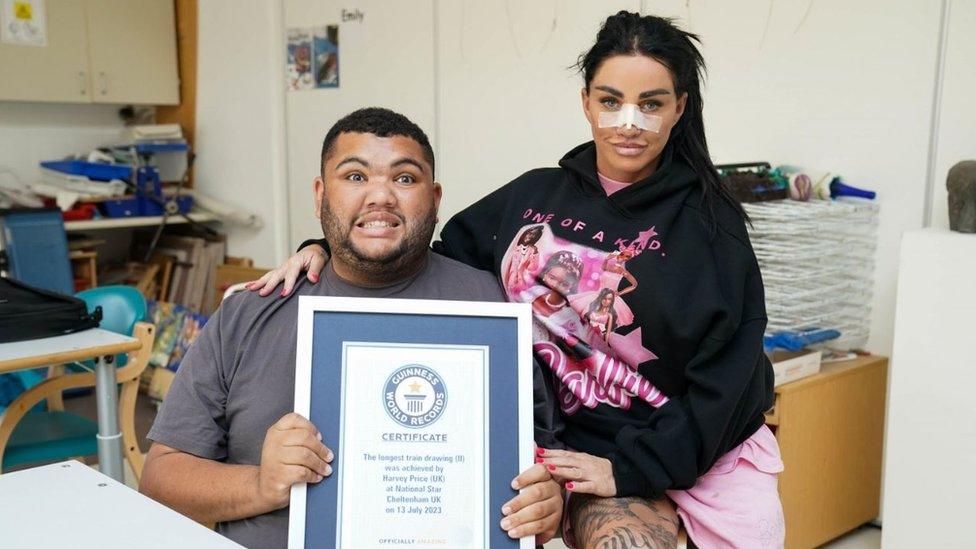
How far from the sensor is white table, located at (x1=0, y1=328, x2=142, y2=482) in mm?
2629

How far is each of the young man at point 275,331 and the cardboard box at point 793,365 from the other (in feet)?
4.40

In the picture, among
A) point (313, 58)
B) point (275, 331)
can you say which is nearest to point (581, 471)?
point (275, 331)

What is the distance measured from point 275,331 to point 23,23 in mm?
4398

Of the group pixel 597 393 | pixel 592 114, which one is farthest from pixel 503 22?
pixel 597 393

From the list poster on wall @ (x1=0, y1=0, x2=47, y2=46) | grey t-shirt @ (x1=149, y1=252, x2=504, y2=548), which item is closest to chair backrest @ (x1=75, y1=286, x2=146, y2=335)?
grey t-shirt @ (x1=149, y1=252, x2=504, y2=548)

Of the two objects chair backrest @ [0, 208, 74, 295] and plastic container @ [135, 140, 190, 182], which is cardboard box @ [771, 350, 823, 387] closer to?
chair backrest @ [0, 208, 74, 295]

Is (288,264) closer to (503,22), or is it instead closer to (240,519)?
(240,519)

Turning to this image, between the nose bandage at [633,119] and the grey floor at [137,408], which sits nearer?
the nose bandage at [633,119]

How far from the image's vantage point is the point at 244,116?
18.2 feet

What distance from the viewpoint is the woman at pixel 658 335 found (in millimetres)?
1630

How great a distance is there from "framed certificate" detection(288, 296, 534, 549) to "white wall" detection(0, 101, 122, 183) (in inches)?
193

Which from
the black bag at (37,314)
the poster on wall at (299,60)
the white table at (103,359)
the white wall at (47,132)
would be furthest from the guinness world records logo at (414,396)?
the white wall at (47,132)

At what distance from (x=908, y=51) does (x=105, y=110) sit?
5.02 m

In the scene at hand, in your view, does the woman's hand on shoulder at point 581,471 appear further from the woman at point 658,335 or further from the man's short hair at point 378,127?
the man's short hair at point 378,127
